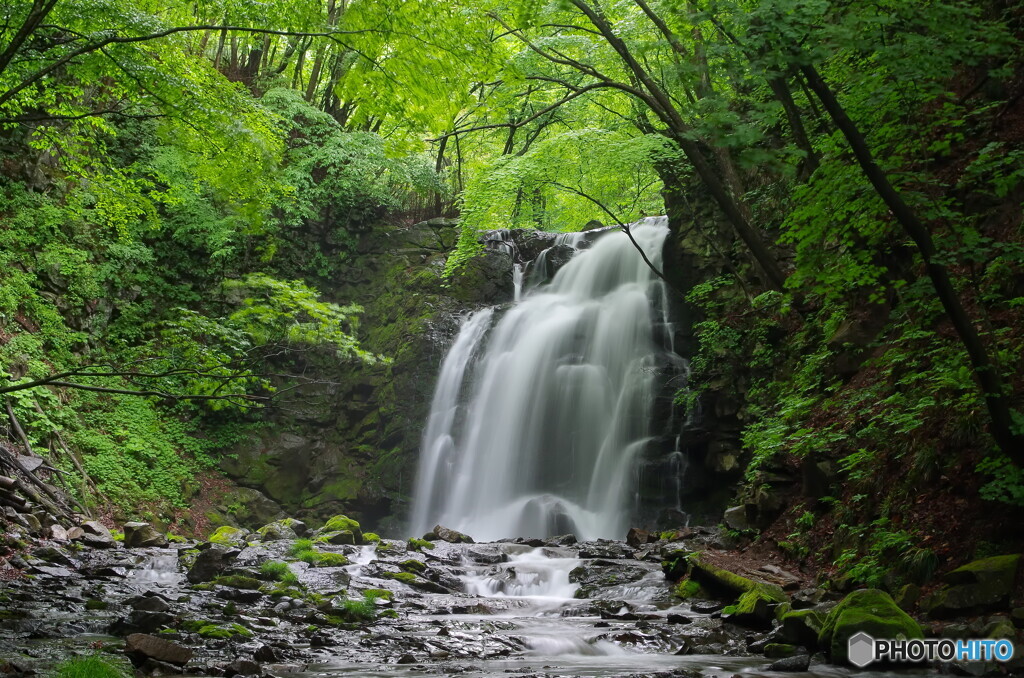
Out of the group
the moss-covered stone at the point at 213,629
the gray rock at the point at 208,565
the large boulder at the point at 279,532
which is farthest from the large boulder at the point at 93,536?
the moss-covered stone at the point at 213,629

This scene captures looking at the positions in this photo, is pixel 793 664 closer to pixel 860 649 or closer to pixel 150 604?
pixel 860 649

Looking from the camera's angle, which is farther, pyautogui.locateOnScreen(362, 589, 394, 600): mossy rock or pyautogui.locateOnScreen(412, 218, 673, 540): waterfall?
pyautogui.locateOnScreen(412, 218, 673, 540): waterfall

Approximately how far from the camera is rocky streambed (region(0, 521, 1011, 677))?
18.7 ft

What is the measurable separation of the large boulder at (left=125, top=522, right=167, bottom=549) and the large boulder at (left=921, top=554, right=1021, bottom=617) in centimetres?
1083

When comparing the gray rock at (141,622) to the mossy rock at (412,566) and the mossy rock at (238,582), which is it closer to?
the mossy rock at (238,582)

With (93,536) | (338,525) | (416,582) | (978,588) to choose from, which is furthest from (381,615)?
(338,525)

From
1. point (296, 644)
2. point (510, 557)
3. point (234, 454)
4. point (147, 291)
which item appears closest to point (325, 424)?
point (234, 454)

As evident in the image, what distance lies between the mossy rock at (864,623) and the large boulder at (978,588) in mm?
372

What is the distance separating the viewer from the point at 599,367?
17.2 m

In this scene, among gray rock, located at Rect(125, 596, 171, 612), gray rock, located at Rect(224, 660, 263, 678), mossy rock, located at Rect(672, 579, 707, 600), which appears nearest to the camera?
gray rock, located at Rect(224, 660, 263, 678)

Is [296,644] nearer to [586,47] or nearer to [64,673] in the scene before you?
[64,673]

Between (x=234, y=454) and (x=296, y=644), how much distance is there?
1284cm

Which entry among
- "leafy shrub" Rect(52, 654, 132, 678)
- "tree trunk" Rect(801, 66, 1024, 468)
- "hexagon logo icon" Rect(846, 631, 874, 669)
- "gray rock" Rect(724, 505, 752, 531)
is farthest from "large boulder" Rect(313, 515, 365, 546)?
"tree trunk" Rect(801, 66, 1024, 468)

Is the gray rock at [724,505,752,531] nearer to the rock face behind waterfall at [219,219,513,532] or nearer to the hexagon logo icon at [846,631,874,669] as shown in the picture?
the hexagon logo icon at [846,631,874,669]
